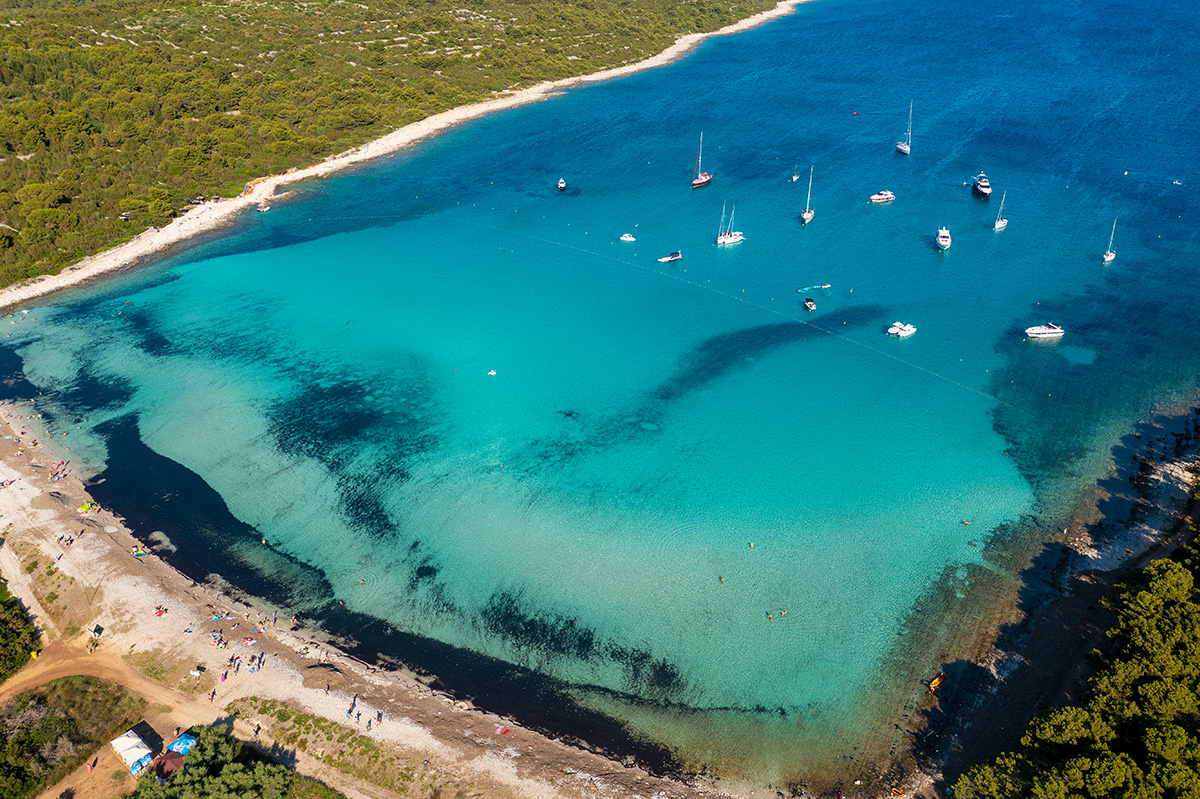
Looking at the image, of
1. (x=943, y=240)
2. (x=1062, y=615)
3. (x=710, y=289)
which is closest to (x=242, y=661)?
(x=1062, y=615)

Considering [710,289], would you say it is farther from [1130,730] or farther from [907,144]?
[907,144]

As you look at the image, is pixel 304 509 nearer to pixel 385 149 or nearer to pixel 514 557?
pixel 514 557

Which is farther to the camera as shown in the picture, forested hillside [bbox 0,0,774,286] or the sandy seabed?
forested hillside [bbox 0,0,774,286]

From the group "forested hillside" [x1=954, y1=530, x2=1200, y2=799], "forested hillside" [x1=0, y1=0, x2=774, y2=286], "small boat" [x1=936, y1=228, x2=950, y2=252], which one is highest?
"forested hillside" [x1=0, y1=0, x2=774, y2=286]

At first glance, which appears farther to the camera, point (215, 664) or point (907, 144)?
point (907, 144)

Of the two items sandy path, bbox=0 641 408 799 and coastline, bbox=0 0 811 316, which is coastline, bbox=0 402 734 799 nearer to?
sandy path, bbox=0 641 408 799

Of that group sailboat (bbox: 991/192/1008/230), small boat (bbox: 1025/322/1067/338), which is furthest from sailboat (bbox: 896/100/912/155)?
small boat (bbox: 1025/322/1067/338)
